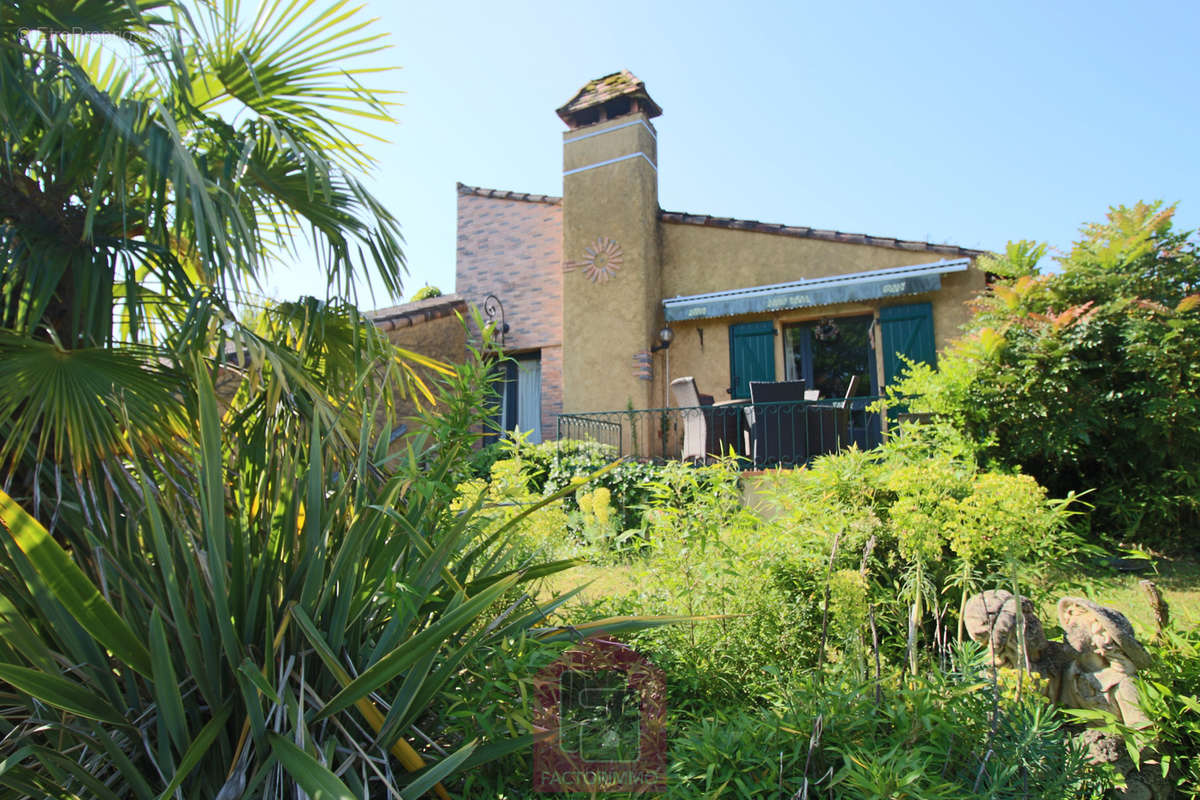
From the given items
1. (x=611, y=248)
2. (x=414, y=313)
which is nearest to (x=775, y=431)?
(x=611, y=248)

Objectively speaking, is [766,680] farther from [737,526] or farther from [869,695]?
[737,526]

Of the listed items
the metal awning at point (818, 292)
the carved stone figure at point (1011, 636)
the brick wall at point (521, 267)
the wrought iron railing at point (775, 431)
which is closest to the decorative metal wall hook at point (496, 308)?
the brick wall at point (521, 267)

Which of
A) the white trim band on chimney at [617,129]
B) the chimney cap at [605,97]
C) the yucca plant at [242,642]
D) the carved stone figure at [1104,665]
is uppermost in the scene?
the chimney cap at [605,97]

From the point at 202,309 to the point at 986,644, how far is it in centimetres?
323

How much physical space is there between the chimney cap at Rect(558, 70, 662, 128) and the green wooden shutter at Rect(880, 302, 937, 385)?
221 inches

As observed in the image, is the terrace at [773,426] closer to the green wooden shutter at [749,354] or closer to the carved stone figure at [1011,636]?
the green wooden shutter at [749,354]

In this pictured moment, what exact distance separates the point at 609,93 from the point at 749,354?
5.47m

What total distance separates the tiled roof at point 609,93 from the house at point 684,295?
3 cm

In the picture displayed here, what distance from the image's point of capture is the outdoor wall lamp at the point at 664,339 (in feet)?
37.2

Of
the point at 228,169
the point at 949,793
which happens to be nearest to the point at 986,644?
the point at 949,793

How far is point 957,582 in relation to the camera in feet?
8.86

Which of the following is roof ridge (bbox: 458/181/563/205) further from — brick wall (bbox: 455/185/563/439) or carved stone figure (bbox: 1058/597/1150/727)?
carved stone figure (bbox: 1058/597/1150/727)

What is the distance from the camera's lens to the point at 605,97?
1211 centimetres

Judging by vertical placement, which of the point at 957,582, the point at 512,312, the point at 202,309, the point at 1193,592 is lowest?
the point at 1193,592
